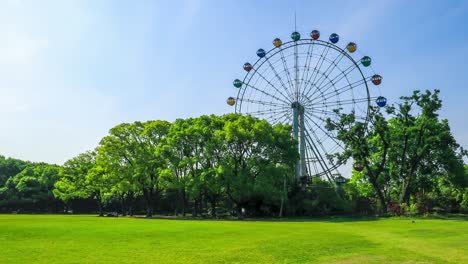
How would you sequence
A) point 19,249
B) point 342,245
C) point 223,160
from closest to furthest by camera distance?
point 19,249 → point 342,245 → point 223,160

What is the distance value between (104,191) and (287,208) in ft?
89.4

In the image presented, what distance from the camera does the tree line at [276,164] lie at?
167 feet

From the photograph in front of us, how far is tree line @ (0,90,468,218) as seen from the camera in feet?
167

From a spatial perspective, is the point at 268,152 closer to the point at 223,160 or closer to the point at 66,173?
the point at 223,160

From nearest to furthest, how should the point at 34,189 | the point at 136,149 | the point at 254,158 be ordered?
the point at 254,158
the point at 136,149
the point at 34,189

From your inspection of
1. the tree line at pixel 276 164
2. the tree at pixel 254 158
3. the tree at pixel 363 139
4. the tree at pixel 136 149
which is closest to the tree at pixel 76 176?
the tree line at pixel 276 164

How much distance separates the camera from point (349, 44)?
55594 millimetres

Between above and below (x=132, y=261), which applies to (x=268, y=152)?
→ above

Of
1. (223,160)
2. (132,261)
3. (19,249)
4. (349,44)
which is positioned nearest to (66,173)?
→ (223,160)

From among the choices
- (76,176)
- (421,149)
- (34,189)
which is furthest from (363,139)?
(34,189)

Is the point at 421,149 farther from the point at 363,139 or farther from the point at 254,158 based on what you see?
the point at 254,158

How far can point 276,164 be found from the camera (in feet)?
170

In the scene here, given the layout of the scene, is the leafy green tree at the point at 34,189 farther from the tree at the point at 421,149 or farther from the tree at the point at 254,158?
the tree at the point at 421,149

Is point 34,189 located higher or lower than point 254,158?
lower
